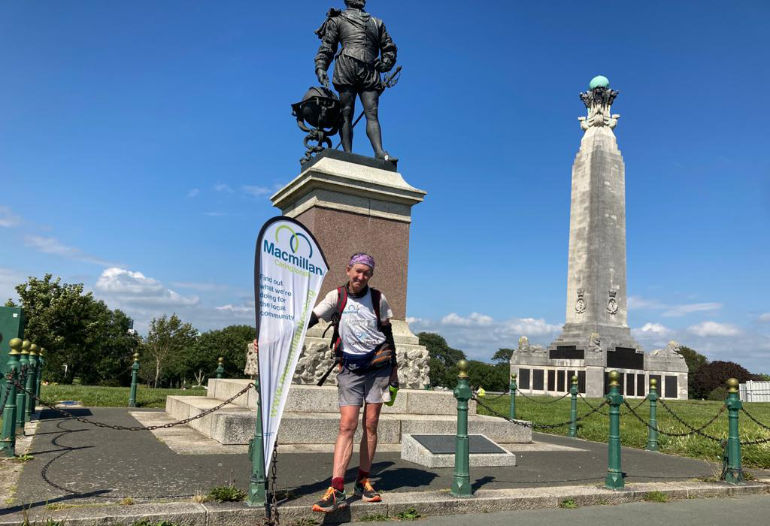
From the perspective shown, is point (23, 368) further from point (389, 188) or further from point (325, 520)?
point (389, 188)

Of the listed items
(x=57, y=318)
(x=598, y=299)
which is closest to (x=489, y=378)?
(x=598, y=299)

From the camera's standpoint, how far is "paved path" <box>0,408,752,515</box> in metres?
5.17

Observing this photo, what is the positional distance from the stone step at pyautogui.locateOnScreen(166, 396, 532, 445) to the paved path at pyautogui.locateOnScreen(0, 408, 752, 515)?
1.86 feet

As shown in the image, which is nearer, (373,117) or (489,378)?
(373,117)

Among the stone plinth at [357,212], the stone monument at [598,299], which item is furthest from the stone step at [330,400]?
the stone monument at [598,299]

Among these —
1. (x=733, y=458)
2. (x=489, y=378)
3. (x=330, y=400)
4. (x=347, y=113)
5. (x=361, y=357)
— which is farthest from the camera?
(x=489, y=378)

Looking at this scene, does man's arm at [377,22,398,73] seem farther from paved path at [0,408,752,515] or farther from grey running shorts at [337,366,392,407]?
grey running shorts at [337,366,392,407]

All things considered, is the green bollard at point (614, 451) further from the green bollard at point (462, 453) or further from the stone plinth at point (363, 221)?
the stone plinth at point (363, 221)

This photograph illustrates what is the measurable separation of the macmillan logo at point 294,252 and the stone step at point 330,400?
12.3 feet

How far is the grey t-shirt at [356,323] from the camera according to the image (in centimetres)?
512

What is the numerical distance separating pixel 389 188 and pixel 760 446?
23.6ft

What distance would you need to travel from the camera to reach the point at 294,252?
5.00m

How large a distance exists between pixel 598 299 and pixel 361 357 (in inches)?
1464

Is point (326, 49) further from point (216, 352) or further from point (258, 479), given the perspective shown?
point (216, 352)
